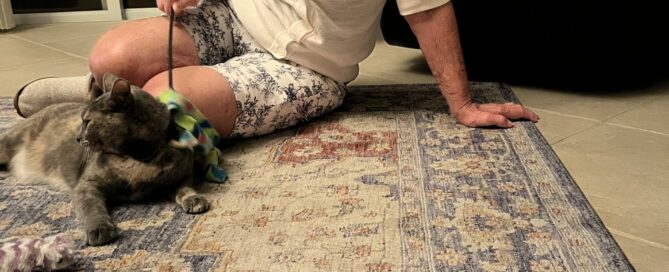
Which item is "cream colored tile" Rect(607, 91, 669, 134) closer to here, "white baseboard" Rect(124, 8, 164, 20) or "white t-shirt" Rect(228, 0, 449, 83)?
"white t-shirt" Rect(228, 0, 449, 83)

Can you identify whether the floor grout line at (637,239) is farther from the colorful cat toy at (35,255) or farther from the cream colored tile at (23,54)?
the cream colored tile at (23,54)

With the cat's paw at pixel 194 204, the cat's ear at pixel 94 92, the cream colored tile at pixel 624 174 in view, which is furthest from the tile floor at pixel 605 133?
the cat's ear at pixel 94 92

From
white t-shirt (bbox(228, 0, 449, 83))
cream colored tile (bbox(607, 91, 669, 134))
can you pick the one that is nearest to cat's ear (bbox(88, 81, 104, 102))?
white t-shirt (bbox(228, 0, 449, 83))

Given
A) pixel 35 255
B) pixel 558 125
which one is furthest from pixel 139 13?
pixel 35 255

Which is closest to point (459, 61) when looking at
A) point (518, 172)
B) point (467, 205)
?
point (518, 172)

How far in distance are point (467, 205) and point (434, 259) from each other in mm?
193

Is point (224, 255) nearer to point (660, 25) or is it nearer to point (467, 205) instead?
point (467, 205)

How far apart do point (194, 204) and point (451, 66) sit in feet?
2.20

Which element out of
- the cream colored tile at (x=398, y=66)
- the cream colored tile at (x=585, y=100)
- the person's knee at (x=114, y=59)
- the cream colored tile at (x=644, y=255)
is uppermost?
the person's knee at (x=114, y=59)

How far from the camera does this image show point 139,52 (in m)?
1.41

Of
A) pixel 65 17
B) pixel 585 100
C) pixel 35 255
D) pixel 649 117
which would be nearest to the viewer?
pixel 35 255

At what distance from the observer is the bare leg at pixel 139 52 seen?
1401 millimetres

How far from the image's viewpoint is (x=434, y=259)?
3.08ft

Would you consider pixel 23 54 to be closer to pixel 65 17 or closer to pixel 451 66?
pixel 65 17
